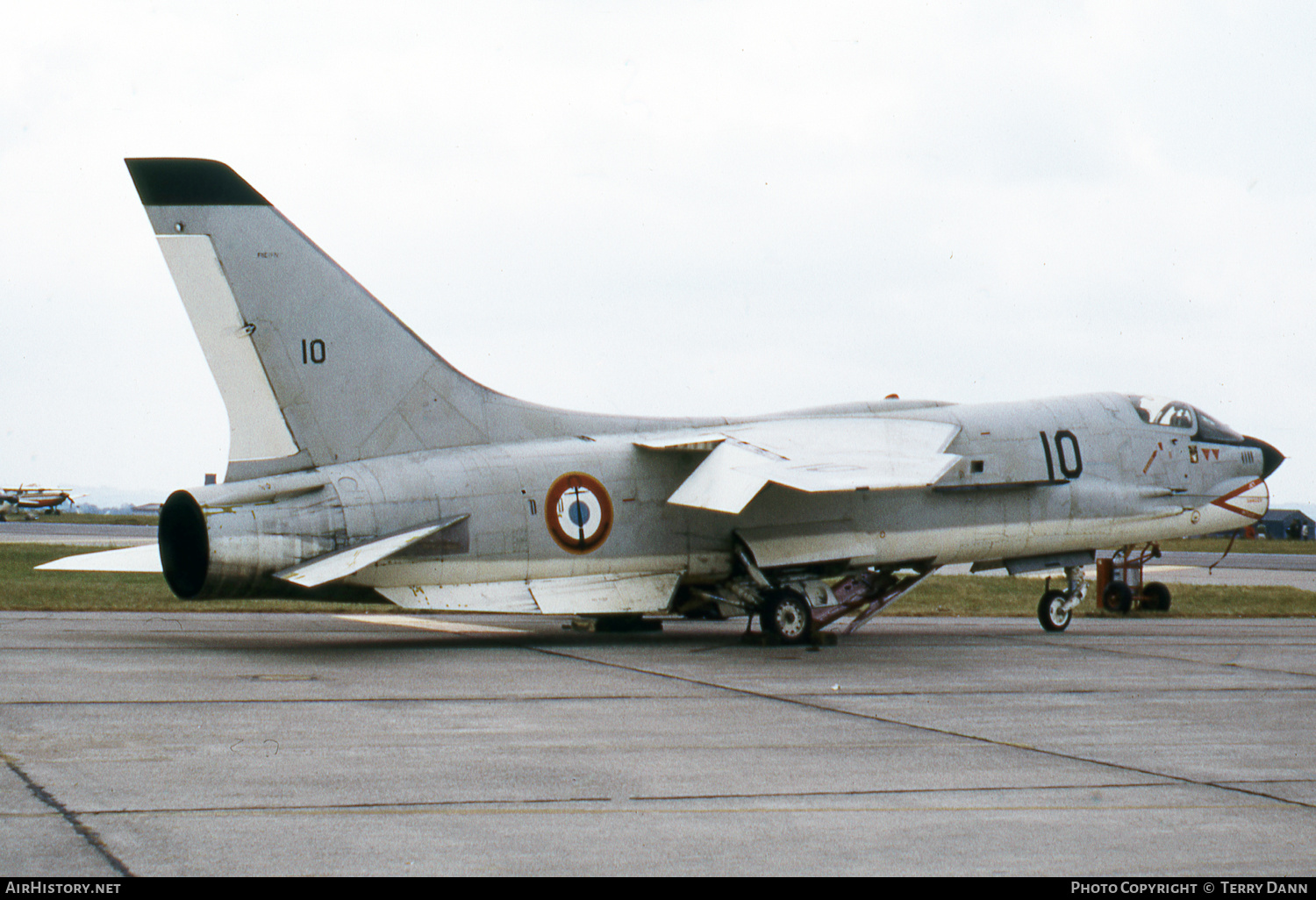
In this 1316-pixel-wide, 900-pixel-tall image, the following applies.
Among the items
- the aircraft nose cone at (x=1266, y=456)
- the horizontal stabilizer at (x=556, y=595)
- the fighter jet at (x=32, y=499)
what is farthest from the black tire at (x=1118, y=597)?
the fighter jet at (x=32, y=499)

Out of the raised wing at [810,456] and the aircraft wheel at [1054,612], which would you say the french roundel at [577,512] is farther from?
the aircraft wheel at [1054,612]

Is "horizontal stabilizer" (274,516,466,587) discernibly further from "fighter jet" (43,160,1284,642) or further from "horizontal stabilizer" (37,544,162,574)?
"horizontal stabilizer" (37,544,162,574)

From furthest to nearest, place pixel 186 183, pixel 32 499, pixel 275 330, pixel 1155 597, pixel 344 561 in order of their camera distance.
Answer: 1. pixel 32 499
2. pixel 1155 597
3. pixel 275 330
4. pixel 186 183
5. pixel 344 561

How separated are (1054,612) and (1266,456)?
4808 mm

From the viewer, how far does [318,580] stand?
44.2ft

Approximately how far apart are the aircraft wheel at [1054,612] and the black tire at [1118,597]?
5.83 meters

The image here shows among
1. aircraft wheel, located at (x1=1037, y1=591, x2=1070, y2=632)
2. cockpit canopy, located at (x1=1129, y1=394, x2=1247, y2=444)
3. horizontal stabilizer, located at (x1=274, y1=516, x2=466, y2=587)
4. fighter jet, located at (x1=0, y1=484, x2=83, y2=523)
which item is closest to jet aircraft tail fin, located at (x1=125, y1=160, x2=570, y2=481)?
horizontal stabilizer, located at (x1=274, y1=516, x2=466, y2=587)

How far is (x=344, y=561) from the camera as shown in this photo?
13719 mm

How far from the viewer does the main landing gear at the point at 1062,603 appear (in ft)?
63.0

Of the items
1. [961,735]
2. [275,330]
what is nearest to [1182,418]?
[961,735]

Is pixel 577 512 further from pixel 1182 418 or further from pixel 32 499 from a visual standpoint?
pixel 32 499

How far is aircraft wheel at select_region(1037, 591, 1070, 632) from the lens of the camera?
62.9ft

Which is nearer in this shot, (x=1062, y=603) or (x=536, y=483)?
(x=536, y=483)
